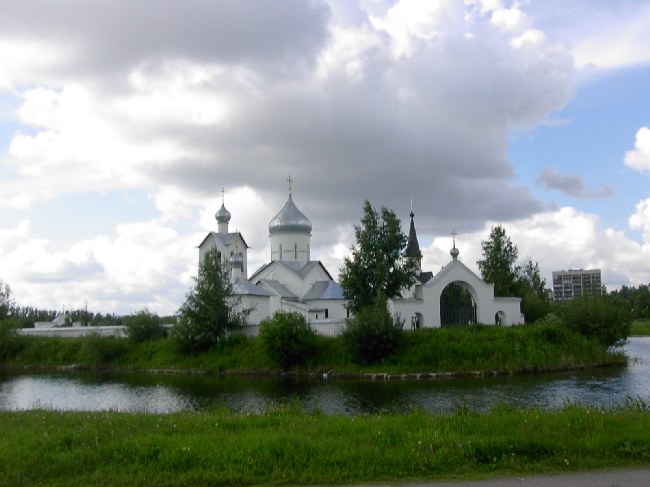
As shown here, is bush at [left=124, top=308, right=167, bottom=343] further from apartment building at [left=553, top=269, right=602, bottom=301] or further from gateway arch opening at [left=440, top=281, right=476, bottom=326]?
apartment building at [left=553, top=269, right=602, bottom=301]

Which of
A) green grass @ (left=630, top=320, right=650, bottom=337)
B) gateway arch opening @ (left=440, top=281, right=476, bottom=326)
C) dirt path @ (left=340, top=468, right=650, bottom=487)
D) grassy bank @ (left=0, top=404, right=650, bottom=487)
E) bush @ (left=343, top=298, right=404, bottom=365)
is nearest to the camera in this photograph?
dirt path @ (left=340, top=468, right=650, bottom=487)

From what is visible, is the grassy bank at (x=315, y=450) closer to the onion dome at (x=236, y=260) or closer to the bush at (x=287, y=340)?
the bush at (x=287, y=340)

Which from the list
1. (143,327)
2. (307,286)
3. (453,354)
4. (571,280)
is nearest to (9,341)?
(143,327)

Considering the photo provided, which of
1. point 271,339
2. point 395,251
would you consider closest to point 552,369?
point 395,251

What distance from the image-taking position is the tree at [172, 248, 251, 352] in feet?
144

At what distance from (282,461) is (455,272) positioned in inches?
1352

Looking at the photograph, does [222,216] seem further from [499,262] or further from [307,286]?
[499,262]

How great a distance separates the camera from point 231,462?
902 cm

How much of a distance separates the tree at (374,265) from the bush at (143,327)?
605 inches

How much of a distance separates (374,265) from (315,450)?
33.7m

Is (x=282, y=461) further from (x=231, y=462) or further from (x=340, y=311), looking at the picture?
(x=340, y=311)

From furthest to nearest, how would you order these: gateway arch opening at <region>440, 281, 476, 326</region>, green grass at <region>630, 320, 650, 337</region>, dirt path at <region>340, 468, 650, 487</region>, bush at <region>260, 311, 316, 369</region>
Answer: green grass at <region>630, 320, 650, 337</region>
gateway arch opening at <region>440, 281, 476, 326</region>
bush at <region>260, 311, 316, 369</region>
dirt path at <region>340, 468, 650, 487</region>

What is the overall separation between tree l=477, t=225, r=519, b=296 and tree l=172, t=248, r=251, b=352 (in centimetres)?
2033

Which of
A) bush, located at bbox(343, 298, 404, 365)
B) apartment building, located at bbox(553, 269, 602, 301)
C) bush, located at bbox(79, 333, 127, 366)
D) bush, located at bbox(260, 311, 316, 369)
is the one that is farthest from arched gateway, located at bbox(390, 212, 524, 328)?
apartment building, located at bbox(553, 269, 602, 301)
